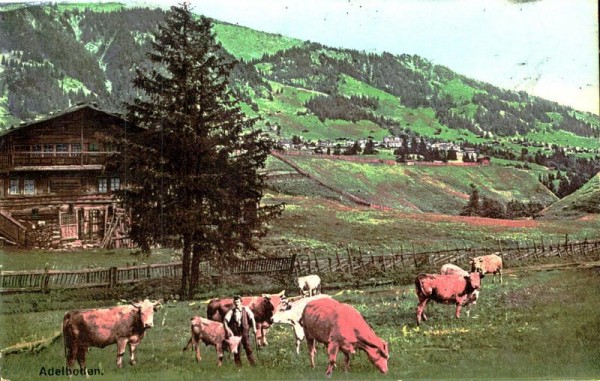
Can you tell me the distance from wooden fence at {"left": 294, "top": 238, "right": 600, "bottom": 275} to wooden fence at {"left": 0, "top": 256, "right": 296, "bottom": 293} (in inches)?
22.0

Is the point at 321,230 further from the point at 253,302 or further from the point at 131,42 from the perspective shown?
the point at 131,42

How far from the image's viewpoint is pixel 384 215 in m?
13.5

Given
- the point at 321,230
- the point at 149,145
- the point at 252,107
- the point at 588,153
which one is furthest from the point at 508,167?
the point at 149,145

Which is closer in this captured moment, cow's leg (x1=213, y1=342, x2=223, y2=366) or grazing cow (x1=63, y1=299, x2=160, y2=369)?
grazing cow (x1=63, y1=299, x2=160, y2=369)

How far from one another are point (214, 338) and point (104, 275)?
2143 millimetres

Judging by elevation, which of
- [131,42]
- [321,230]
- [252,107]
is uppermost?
[131,42]

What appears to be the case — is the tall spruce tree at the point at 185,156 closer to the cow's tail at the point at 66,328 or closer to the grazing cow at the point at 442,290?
the cow's tail at the point at 66,328

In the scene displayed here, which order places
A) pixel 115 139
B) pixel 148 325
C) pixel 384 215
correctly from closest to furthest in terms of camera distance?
pixel 148 325 < pixel 115 139 < pixel 384 215

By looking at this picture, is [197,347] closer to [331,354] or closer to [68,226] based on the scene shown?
[331,354]

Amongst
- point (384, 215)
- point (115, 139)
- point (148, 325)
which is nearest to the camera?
point (148, 325)

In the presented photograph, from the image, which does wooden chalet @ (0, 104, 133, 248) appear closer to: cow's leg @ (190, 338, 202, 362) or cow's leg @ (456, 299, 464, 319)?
cow's leg @ (190, 338, 202, 362)

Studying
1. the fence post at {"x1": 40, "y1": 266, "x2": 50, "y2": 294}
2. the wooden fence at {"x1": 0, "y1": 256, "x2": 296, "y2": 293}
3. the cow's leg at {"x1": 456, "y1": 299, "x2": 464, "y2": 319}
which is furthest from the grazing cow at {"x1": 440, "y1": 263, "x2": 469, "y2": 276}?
the fence post at {"x1": 40, "y1": 266, "x2": 50, "y2": 294}

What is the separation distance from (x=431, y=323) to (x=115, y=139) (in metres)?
5.88

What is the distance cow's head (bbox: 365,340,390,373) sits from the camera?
11727 mm
